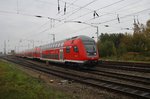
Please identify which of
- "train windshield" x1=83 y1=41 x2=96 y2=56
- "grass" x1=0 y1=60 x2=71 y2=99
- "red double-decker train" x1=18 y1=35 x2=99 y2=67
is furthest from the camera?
"train windshield" x1=83 y1=41 x2=96 y2=56

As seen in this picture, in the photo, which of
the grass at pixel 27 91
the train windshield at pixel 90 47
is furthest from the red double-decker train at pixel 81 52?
the grass at pixel 27 91

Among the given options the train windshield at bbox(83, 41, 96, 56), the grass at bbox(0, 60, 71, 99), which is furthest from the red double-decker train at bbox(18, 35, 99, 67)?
the grass at bbox(0, 60, 71, 99)

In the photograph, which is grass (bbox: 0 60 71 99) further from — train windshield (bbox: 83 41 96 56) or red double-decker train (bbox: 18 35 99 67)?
train windshield (bbox: 83 41 96 56)

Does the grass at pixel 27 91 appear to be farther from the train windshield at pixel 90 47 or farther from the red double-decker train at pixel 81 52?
the train windshield at pixel 90 47

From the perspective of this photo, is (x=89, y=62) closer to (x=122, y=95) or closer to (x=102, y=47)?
(x=122, y=95)

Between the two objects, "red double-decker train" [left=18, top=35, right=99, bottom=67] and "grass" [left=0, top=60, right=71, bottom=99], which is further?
"red double-decker train" [left=18, top=35, right=99, bottom=67]

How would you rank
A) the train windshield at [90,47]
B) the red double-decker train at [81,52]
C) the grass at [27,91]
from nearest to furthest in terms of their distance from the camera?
the grass at [27,91]
the red double-decker train at [81,52]
the train windshield at [90,47]

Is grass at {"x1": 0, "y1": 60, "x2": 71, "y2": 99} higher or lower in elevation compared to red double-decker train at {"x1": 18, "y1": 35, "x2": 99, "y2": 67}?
lower

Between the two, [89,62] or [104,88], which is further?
[89,62]

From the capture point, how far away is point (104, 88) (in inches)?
419

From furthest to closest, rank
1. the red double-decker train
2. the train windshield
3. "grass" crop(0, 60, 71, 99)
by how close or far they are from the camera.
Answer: the train windshield, the red double-decker train, "grass" crop(0, 60, 71, 99)

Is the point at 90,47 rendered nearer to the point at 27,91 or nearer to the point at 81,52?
Result: the point at 81,52

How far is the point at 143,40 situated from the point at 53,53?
79.8 ft

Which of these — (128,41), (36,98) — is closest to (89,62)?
(36,98)
